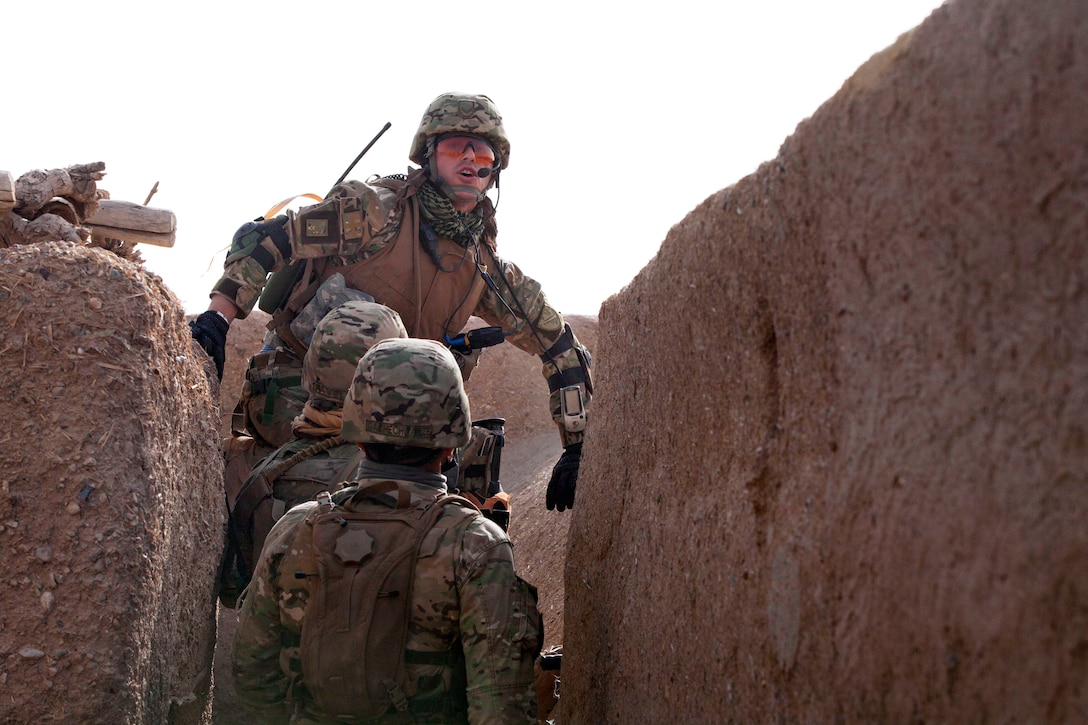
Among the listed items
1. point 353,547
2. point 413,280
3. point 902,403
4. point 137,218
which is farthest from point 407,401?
point 137,218

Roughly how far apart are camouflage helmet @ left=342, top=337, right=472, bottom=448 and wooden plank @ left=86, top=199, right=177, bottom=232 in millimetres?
3830

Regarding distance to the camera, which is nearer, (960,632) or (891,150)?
(960,632)

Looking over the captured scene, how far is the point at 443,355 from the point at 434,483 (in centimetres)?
33

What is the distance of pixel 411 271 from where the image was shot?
17.1 feet

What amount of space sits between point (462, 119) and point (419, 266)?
0.76m

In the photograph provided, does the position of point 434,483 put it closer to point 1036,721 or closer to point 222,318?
point 1036,721

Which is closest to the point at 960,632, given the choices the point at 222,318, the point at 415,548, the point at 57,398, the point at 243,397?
the point at 415,548

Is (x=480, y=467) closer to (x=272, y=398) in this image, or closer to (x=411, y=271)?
(x=272, y=398)

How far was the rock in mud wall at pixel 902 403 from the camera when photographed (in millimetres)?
1312

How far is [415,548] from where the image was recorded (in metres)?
2.52

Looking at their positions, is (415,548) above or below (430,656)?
above

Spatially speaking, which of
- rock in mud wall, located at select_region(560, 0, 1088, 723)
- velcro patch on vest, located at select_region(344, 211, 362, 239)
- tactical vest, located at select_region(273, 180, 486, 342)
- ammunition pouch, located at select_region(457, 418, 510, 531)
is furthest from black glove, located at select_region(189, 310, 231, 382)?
rock in mud wall, located at select_region(560, 0, 1088, 723)

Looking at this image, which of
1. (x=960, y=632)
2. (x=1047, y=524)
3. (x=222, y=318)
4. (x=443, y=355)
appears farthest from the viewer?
(x=222, y=318)

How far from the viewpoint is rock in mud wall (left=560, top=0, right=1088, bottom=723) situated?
131cm
